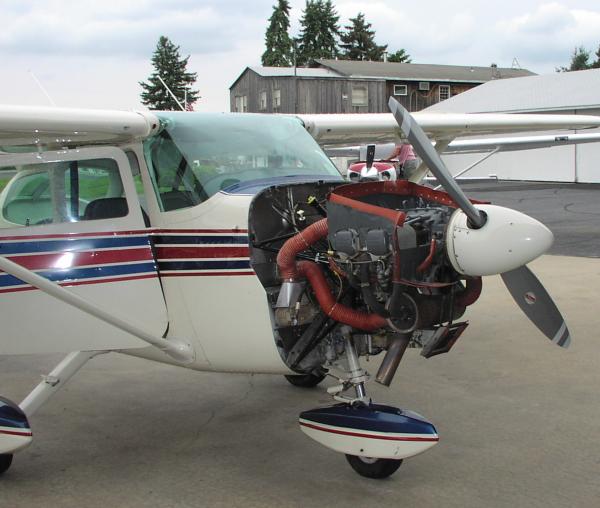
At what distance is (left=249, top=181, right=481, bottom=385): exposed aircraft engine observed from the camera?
3283mm

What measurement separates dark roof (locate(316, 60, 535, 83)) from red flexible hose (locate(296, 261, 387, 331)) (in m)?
41.7

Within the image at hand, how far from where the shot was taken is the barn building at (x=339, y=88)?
42.9m

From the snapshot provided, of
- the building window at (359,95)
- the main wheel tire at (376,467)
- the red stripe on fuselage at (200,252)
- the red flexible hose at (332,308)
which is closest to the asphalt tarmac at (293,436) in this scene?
the main wheel tire at (376,467)

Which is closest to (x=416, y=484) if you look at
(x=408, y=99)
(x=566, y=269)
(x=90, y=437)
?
(x=90, y=437)

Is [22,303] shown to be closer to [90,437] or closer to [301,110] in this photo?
[90,437]

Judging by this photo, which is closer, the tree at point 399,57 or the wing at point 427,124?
the wing at point 427,124

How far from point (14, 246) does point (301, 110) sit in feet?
128

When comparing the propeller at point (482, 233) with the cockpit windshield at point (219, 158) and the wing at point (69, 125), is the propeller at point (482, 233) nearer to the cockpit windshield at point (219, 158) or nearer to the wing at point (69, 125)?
the cockpit windshield at point (219, 158)

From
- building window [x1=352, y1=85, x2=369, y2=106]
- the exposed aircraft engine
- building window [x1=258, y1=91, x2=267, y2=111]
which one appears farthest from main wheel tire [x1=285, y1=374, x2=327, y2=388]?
building window [x1=352, y1=85, x2=369, y2=106]

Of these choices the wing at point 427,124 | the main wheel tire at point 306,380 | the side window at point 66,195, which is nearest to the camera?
the side window at point 66,195

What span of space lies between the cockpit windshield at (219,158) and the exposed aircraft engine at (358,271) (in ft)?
0.89

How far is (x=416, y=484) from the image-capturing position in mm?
3621

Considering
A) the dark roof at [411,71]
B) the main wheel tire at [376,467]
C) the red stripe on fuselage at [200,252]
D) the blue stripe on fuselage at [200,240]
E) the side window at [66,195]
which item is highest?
the dark roof at [411,71]

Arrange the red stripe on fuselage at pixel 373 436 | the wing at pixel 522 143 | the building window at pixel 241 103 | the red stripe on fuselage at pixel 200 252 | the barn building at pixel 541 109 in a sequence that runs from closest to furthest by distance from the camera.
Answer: the red stripe on fuselage at pixel 373 436
the red stripe on fuselage at pixel 200 252
the wing at pixel 522 143
the barn building at pixel 541 109
the building window at pixel 241 103
